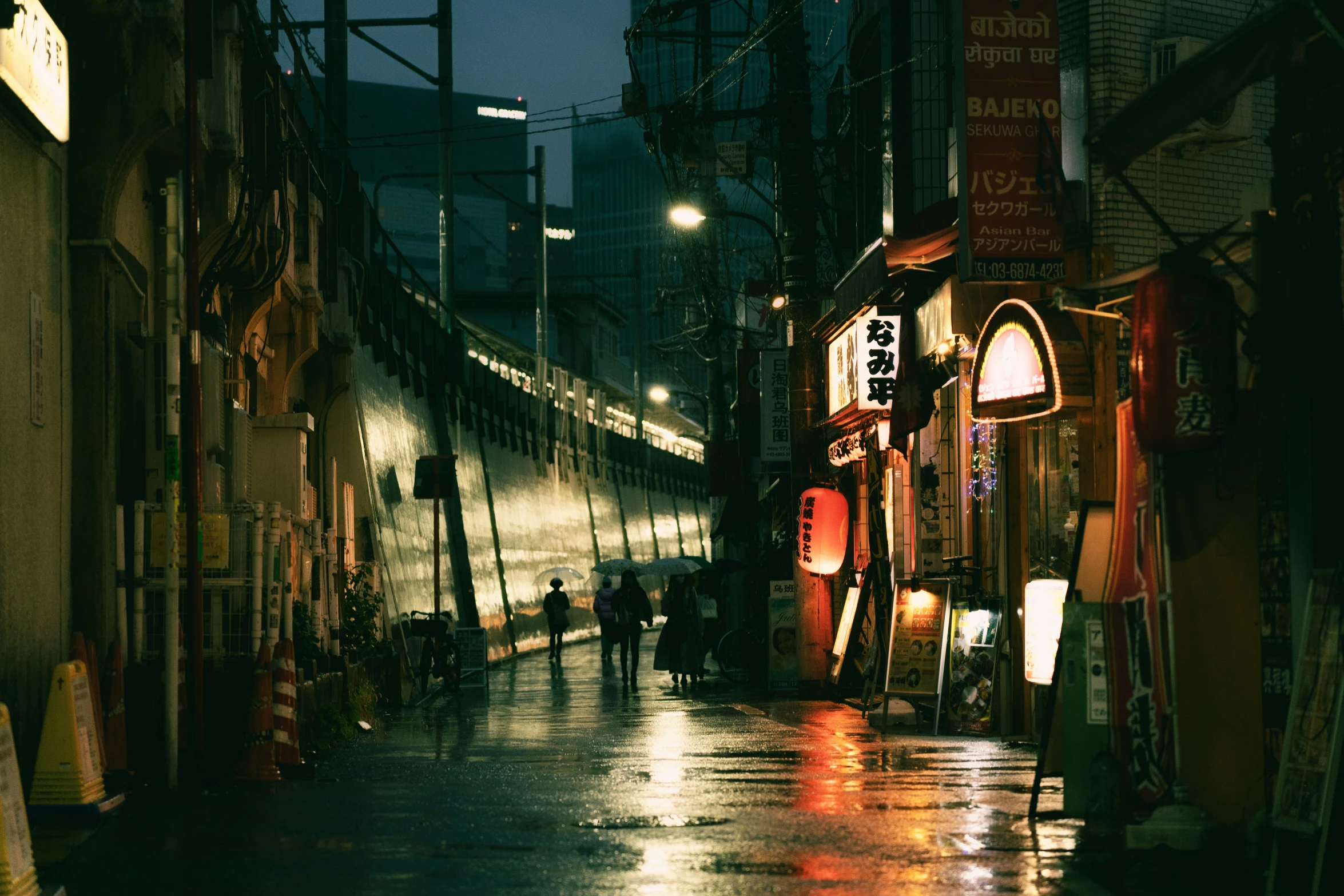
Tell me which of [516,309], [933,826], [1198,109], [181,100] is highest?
[516,309]

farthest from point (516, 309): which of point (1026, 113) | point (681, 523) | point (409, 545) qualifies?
point (1026, 113)

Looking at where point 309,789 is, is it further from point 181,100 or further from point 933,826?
point 181,100

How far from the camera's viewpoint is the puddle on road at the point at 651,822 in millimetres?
10859

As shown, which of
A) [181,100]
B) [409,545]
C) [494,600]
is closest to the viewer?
[181,100]

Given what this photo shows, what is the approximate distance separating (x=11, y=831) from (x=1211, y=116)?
12.6 meters

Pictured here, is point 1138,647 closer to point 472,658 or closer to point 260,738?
point 260,738

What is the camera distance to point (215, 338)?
18.5 metres

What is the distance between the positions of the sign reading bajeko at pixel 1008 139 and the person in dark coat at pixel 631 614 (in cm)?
1532

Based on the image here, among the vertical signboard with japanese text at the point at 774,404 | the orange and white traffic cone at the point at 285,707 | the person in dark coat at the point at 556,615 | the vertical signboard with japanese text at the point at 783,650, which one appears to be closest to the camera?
the orange and white traffic cone at the point at 285,707

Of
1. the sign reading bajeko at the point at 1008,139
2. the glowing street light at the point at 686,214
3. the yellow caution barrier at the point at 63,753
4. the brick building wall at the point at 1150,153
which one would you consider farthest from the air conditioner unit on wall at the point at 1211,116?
the glowing street light at the point at 686,214

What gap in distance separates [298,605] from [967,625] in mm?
7869

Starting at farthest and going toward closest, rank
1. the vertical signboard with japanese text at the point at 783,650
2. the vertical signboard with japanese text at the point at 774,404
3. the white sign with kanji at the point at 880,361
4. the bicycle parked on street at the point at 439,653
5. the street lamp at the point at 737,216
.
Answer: the vertical signboard with japanese text at the point at 774,404 < the bicycle parked on street at the point at 439,653 < the street lamp at the point at 737,216 < the vertical signboard with japanese text at the point at 783,650 < the white sign with kanji at the point at 880,361

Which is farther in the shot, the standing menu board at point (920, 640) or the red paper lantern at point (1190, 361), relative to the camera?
the standing menu board at point (920, 640)

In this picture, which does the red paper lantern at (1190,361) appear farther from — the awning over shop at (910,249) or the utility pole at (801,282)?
the utility pole at (801,282)
